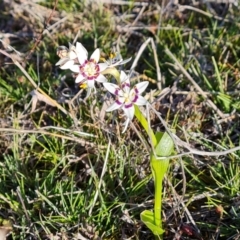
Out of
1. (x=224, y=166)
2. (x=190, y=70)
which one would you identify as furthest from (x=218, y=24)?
(x=224, y=166)

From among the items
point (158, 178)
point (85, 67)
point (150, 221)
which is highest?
A: point (85, 67)

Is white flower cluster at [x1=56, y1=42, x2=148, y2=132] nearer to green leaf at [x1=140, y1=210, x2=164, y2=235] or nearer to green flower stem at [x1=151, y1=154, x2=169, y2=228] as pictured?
green flower stem at [x1=151, y1=154, x2=169, y2=228]

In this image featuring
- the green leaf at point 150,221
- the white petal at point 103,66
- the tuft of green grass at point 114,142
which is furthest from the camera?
the tuft of green grass at point 114,142

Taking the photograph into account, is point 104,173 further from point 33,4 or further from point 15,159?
point 33,4

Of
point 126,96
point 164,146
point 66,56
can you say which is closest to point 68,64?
point 66,56

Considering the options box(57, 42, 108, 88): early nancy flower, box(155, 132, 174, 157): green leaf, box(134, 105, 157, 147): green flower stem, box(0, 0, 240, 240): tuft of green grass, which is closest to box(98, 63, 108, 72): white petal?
box(57, 42, 108, 88): early nancy flower

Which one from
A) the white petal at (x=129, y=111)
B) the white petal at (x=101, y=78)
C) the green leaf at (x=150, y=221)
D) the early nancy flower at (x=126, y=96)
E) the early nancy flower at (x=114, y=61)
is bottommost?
the green leaf at (x=150, y=221)

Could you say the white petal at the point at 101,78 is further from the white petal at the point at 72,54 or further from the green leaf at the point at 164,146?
the green leaf at the point at 164,146

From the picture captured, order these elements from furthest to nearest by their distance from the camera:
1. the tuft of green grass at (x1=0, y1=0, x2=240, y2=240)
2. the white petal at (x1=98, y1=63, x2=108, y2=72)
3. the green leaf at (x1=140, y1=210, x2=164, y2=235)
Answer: the tuft of green grass at (x1=0, y1=0, x2=240, y2=240) < the green leaf at (x1=140, y1=210, x2=164, y2=235) < the white petal at (x1=98, y1=63, x2=108, y2=72)

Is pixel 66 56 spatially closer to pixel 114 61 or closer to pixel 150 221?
pixel 114 61

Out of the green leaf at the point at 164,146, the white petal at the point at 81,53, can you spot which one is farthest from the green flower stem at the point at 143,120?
the white petal at the point at 81,53

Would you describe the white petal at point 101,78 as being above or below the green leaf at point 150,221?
above
